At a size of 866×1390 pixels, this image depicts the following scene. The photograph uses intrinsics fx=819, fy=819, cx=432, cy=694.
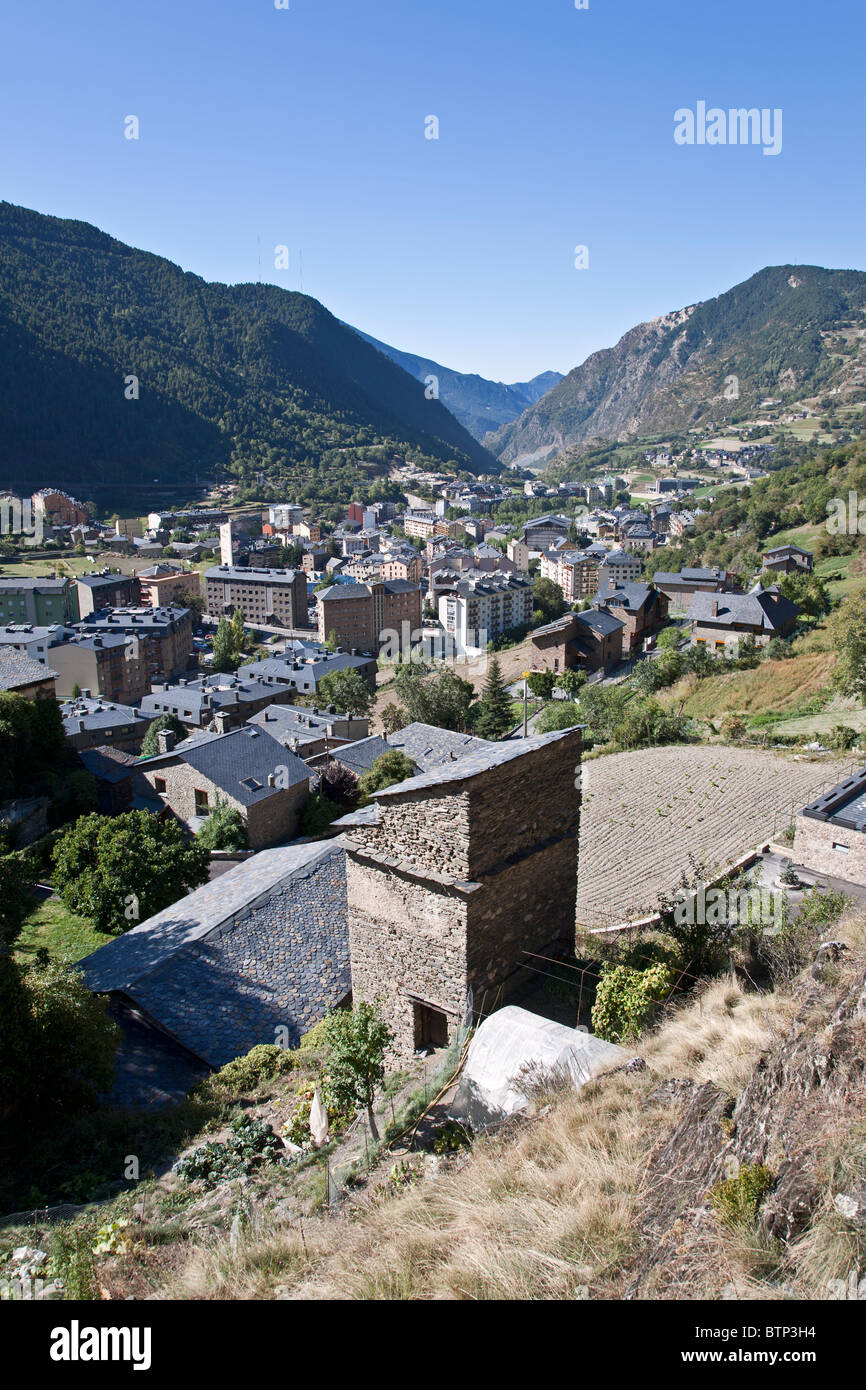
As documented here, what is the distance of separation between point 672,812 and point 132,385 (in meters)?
110

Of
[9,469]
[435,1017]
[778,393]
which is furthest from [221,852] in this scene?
[778,393]

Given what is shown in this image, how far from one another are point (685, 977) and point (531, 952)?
1.97 m

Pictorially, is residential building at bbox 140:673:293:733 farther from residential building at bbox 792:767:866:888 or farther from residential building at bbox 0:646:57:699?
residential building at bbox 792:767:866:888

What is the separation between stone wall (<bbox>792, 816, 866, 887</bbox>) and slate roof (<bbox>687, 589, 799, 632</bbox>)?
32.2m

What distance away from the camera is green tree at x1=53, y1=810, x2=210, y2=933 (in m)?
19.5

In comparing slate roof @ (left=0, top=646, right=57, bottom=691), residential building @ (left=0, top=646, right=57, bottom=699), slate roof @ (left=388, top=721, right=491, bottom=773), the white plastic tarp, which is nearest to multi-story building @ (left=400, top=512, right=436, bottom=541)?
slate roof @ (left=388, top=721, right=491, bottom=773)

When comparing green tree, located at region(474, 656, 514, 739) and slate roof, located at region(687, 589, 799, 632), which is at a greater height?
slate roof, located at region(687, 589, 799, 632)

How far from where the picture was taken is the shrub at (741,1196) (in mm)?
4547

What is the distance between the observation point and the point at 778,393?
189375 millimetres

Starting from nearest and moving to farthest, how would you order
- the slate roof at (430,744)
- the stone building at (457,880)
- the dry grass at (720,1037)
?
1. the dry grass at (720,1037)
2. the stone building at (457,880)
3. the slate roof at (430,744)

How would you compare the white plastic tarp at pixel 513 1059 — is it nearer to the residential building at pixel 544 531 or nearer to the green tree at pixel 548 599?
the green tree at pixel 548 599

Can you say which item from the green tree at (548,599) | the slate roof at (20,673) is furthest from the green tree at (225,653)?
the slate roof at (20,673)

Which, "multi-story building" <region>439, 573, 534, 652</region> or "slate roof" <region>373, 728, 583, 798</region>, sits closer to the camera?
"slate roof" <region>373, 728, 583, 798</region>

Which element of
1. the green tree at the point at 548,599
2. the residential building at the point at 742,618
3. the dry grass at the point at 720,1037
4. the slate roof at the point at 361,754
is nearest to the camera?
the dry grass at the point at 720,1037
